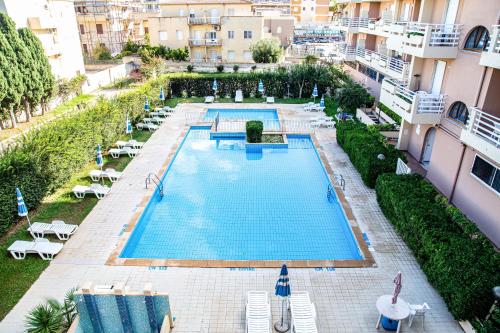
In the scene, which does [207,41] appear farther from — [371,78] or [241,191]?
[241,191]

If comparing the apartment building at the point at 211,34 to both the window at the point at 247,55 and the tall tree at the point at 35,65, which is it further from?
the tall tree at the point at 35,65

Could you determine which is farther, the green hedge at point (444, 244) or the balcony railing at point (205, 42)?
the balcony railing at point (205, 42)

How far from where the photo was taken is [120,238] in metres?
13.6

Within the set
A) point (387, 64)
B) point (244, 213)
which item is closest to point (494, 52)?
point (244, 213)

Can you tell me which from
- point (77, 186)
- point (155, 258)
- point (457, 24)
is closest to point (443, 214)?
point (457, 24)

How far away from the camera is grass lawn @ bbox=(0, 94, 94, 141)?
80.2 ft

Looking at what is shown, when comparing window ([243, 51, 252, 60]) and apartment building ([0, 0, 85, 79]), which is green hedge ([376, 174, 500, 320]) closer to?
apartment building ([0, 0, 85, 79])

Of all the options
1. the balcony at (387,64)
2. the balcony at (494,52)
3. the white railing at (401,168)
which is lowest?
the white railing at (401,168)

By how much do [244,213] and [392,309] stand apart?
25.3 ft

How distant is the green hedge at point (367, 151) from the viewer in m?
16.8

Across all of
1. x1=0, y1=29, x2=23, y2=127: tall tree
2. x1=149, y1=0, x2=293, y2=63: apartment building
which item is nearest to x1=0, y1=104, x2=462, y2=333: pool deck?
x1=0, y1=29, x2=23, y2=127: tall tree

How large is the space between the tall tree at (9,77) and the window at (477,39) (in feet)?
83.8

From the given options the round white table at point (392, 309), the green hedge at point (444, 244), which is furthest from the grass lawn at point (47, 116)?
the round white table at point (392, 309)

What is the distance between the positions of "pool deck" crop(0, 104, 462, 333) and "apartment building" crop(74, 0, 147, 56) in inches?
1982
